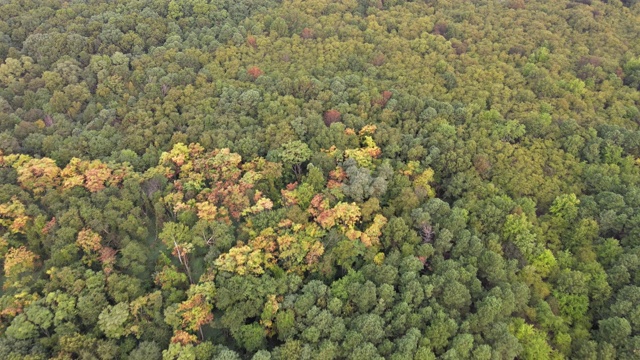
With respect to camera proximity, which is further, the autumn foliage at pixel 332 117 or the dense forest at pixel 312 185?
the autumn foliage at pixel 332 117

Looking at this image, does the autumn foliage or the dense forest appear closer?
the dense forest

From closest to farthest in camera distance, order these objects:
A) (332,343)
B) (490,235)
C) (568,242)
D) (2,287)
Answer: (332,343)
(2,287)
(490,235)
(568,242)

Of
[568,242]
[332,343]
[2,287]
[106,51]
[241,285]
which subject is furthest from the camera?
[106,51]

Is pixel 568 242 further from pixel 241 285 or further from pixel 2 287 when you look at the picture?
pixel 2 287

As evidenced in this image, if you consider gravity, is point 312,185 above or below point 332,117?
below

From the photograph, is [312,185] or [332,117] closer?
[312,185]

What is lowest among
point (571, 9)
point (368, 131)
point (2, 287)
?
point (2, 287)

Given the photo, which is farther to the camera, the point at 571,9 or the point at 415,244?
the point at 571,9

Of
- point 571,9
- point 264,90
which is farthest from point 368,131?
point 571,9
